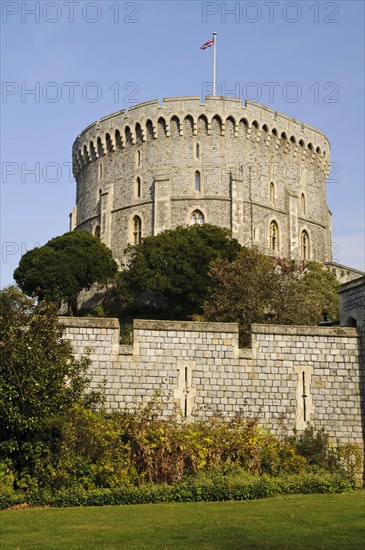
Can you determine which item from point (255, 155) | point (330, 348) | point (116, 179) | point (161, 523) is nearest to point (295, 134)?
point (255, 155)

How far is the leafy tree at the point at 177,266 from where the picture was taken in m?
50.5

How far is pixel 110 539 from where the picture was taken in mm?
11148

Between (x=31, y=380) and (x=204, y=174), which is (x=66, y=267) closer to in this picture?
(x=204, y=174)

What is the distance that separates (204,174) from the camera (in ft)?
204

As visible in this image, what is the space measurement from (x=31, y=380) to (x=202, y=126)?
161 ft

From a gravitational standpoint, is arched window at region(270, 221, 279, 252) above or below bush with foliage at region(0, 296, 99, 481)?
above

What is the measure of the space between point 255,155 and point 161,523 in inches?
2113

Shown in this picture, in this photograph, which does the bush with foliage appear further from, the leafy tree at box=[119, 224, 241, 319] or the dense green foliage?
the leafy tree at box=[119, 224, 241, 319]

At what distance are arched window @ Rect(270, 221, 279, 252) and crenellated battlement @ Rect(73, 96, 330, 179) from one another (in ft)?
22.2

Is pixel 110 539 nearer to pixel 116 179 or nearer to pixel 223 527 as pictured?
pixel 223 527

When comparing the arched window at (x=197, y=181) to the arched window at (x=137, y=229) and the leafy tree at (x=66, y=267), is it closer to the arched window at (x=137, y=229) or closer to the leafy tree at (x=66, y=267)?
the arched window at (x=137, y=229)

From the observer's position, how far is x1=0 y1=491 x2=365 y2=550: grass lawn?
10734 mm

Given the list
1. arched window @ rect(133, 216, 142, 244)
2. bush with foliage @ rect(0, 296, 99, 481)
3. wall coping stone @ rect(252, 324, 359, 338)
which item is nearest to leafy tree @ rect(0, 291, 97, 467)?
bush with foliage @ rect(0, 296, 99, 481)

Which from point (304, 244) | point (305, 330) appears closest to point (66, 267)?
point (304, 244)
